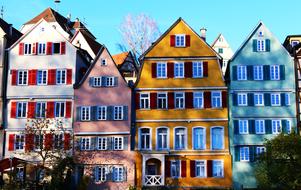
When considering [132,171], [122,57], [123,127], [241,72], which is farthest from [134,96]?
[122,57]

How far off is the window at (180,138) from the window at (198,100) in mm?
2472

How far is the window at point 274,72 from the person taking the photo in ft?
156

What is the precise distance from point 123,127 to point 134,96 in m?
3.17

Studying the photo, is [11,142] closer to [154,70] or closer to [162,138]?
[162,138]

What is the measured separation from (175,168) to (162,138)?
2.98 metres

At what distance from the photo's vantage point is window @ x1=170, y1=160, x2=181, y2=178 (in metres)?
46.2

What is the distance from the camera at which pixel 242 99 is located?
4731 cm

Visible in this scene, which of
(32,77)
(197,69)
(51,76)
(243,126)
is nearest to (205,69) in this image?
(197,69)

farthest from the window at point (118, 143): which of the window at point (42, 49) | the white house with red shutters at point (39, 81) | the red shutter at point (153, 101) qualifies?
the window at point (42, 49)

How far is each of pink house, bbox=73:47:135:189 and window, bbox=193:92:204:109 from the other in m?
5.94

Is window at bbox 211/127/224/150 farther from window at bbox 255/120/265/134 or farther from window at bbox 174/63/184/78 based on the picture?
window at bbox 174/63/184/78

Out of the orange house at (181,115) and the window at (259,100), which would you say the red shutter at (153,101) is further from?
the window at (259,100)

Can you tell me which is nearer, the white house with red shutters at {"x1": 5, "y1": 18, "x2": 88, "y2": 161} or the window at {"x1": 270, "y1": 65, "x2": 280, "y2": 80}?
the window at {"x1": 270, "y1": 65, "x2": 280, "y2": 80}

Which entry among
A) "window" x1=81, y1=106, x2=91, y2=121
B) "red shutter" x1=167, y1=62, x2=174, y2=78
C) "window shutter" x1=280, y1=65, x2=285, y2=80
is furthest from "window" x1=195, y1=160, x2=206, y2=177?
"window" x1=81, y1=106, x2=91, y2=121
